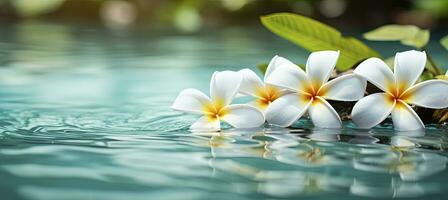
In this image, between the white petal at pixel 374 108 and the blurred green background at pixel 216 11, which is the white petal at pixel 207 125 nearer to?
the white petal at pixel 374 108

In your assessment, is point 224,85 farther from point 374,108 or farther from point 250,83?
point 374,108

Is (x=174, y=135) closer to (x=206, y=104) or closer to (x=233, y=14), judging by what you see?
(x=206, y=104)

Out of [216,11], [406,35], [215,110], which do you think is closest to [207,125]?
[215,110]

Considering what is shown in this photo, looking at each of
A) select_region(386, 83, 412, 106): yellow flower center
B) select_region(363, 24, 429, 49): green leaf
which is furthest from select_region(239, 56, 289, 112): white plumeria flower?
select_region(363, 24, 429, 49): green leaf

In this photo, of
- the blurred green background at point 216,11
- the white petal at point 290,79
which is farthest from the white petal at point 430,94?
the blurred green background at point 216,11

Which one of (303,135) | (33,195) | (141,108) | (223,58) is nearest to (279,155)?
(303,135)

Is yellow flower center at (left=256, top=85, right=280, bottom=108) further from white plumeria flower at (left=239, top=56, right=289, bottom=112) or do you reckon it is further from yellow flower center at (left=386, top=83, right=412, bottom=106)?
yellow flower center at (left=386, top=83, right=412, bottom=106)
